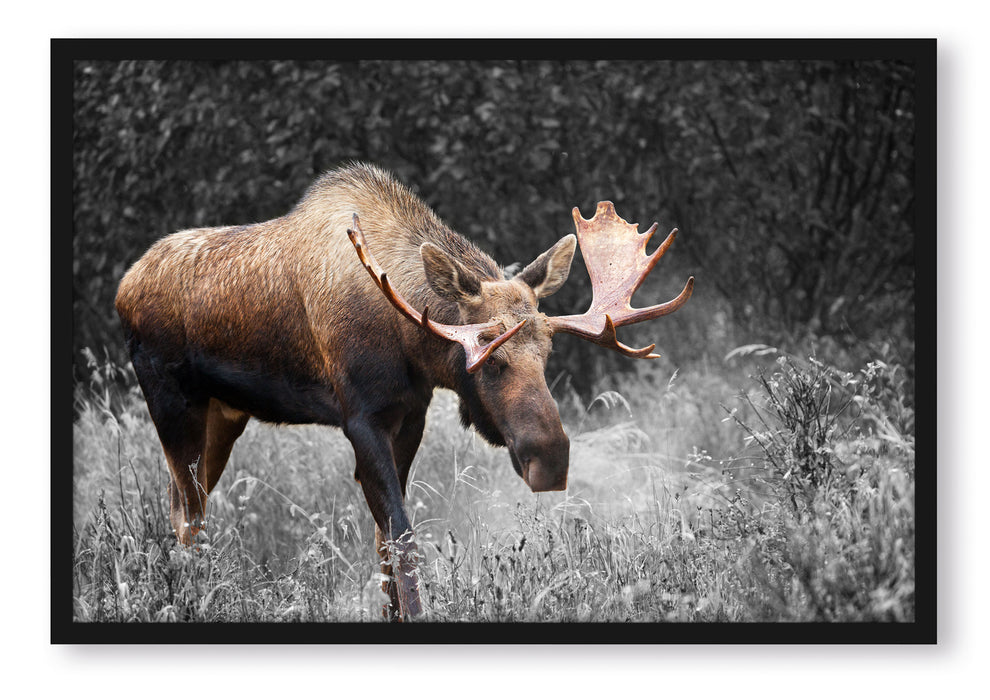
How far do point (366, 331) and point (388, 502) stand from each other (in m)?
0.67

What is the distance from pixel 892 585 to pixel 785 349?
168 cm

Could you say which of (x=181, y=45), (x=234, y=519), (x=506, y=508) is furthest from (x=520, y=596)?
(x=181, y=45)

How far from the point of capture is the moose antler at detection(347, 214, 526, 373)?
5582 millimetres

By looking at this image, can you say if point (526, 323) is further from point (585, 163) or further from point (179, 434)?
point (585, 163)

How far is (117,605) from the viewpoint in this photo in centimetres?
612

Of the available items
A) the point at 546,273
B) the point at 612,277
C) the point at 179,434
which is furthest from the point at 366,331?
the point at 179,434

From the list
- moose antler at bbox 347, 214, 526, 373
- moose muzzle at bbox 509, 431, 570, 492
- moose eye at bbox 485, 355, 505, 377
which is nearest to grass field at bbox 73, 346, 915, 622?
moose muzzle at bbox 509, 431, 570, 492

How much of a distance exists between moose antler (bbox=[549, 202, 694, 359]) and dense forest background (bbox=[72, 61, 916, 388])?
0.74 metres

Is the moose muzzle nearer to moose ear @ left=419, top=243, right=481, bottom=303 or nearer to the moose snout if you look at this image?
the moose snout

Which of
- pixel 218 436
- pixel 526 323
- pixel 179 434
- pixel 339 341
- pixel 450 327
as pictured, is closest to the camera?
pixel 450 327

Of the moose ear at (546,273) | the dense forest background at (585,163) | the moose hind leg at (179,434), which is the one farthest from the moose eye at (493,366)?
the moose hind leg at (179,434)

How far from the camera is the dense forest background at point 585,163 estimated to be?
21.7 ft

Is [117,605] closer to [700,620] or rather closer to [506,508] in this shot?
[506,508]

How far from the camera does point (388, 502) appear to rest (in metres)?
6.07
